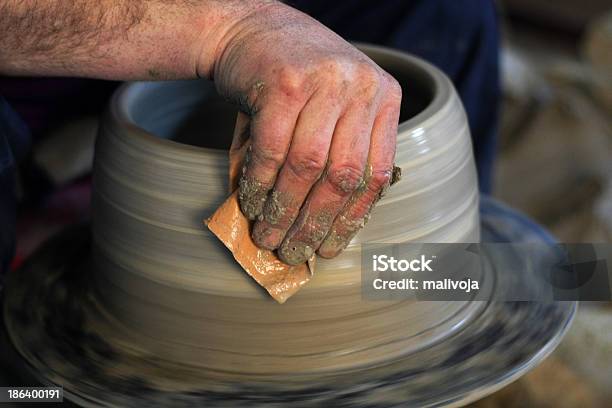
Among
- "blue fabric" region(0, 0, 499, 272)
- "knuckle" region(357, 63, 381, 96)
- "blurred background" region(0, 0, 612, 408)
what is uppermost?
"knuckle" region(357, 63, 381, 96)

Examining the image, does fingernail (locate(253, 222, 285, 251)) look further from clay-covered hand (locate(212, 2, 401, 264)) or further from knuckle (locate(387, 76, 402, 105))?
knuckle (locate(387, 76, 402, 105))

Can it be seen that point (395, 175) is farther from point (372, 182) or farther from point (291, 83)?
point (291, 83)

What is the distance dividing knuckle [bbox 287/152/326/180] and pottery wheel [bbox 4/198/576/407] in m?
0.25

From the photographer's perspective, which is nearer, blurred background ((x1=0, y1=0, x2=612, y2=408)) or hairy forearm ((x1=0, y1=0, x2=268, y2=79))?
hairy forearm ((x1=0, y1=0, x2=268, y2=79))

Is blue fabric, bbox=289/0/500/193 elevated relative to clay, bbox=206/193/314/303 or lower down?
lower down

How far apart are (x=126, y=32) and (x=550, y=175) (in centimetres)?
156

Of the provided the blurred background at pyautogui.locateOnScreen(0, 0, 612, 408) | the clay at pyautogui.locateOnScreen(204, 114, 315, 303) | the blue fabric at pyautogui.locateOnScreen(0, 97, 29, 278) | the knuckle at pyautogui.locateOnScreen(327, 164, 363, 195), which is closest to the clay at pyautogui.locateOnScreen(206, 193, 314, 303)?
the clay at pyautogui.locateOnScreen(204, 114, 315, 303)

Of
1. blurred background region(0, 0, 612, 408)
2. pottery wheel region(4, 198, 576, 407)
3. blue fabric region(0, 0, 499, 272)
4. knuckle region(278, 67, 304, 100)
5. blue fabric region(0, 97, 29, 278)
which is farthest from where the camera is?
blue fabric region(0, 0, 499, 272)

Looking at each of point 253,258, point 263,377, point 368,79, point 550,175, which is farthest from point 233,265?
point 550,175

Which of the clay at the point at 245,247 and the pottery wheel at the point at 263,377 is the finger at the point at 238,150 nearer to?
the clay at the point at 245,247

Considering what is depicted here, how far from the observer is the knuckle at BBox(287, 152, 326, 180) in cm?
92

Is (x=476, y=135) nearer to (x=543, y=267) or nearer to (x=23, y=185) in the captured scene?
(x=543, y=267)

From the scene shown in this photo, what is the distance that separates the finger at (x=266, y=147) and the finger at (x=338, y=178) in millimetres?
45

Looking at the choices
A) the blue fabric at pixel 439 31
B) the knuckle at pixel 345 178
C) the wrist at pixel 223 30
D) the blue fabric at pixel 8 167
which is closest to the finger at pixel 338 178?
the knuckle at pixel 345 178
